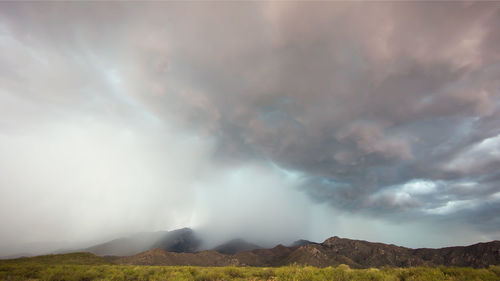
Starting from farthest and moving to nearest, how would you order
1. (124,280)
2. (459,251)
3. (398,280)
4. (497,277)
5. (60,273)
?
(459,251)
(60,273)
(124,280)
(398,280)
(497,277)

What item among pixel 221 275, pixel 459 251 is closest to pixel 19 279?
pixel 221 275

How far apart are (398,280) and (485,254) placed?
245m

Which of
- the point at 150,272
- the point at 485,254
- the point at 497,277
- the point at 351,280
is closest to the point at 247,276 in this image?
the point at 351,280

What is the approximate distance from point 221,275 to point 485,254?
9884 inches

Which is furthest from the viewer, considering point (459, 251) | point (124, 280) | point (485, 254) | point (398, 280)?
point (459, 251)

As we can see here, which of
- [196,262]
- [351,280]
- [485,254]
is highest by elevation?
[351,280]

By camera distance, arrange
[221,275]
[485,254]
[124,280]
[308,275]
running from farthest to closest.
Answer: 1. [485,254]
2. [124,280]
3. [221,275]
4. [308,275]

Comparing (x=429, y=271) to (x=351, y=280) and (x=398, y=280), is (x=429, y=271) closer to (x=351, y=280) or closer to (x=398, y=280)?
(x=398, y=280)

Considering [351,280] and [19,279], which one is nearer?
[351,280]

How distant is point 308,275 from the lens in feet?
54.3

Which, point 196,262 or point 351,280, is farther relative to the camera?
point 196,262

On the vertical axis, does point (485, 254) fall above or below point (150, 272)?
below

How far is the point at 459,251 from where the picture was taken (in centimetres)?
19200

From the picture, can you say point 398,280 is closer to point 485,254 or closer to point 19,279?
point 19,279
